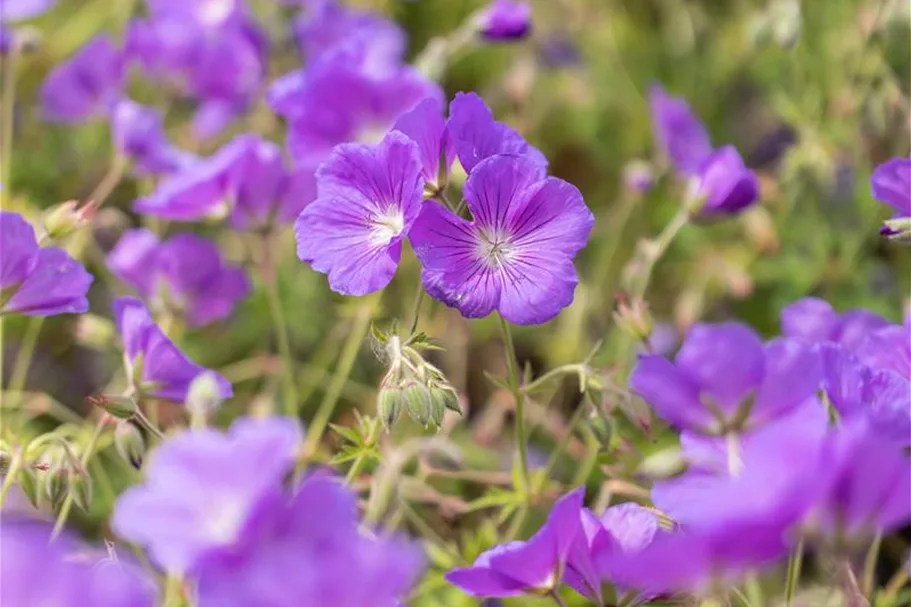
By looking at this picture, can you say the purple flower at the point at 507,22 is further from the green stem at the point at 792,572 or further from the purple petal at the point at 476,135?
the green stem at the point at 792,572

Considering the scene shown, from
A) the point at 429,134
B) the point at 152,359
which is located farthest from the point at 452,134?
the point at 152,359

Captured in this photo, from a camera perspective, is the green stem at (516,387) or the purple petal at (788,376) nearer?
the purple petal at (788,376)

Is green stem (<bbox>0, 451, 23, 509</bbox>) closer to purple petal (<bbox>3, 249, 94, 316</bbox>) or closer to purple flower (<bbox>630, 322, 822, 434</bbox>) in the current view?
purple petal (<bbox>3, 249, 94, 316</bbox>)

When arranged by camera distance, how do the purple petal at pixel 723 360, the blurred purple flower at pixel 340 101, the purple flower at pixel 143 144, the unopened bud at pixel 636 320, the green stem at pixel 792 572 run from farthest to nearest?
the purple flower at pixel 143 144 < the blurred purple flower at pixel 340 101 < the unopened bud at pixel 636 320 < the green stem at pixel 792 572 < the purple petal at pixel 723 360

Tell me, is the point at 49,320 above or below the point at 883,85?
below

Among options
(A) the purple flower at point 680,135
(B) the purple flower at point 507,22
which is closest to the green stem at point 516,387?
(B) the purple flower at point 507,22

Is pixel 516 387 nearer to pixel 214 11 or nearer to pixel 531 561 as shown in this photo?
pixel 531 561

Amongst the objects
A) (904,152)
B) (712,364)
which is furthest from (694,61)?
(712,364)

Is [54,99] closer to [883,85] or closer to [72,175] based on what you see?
[72,175]
